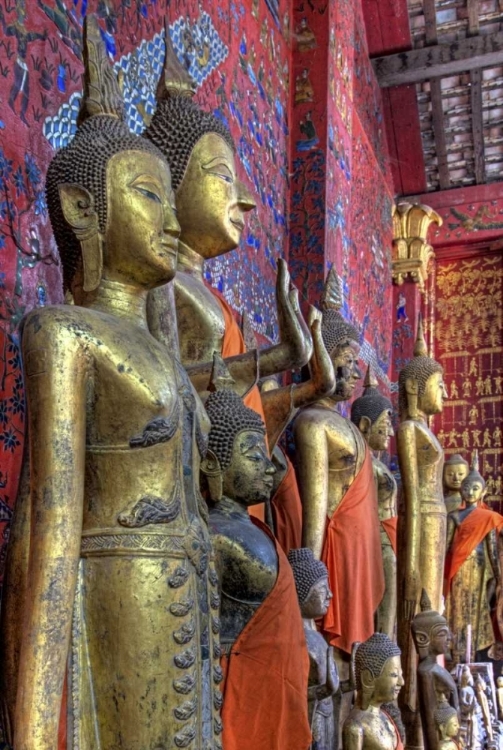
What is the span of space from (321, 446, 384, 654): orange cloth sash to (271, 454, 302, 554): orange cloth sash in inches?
7.6

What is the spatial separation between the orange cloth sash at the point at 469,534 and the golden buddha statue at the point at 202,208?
4735mm

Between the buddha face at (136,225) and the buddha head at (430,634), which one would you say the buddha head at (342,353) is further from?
the buddha face at (136,225)

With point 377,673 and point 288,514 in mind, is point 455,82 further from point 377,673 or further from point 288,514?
point 377,673

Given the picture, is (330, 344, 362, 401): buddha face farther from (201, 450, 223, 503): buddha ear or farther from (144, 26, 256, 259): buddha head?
(201, 450, 223, 503): buddha ear

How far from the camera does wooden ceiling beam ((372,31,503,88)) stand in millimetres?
9156

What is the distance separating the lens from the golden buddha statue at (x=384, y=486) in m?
5.62

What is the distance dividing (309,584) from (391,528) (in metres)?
2.38

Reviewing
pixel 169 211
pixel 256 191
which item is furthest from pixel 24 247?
pixel 256 191

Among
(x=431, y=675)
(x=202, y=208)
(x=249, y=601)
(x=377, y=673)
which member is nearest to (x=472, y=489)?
(x=431, y=675)

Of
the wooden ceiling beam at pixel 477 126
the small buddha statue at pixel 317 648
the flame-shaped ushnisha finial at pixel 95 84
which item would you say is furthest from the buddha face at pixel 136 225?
the wooden ceiling beam at pixel 477 126

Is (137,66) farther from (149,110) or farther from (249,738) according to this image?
(249,738)

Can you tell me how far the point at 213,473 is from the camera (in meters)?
2.71

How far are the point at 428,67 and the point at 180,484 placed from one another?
8089mm

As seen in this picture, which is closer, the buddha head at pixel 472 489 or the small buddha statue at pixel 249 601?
the small buddha statue at pixel 249 601
